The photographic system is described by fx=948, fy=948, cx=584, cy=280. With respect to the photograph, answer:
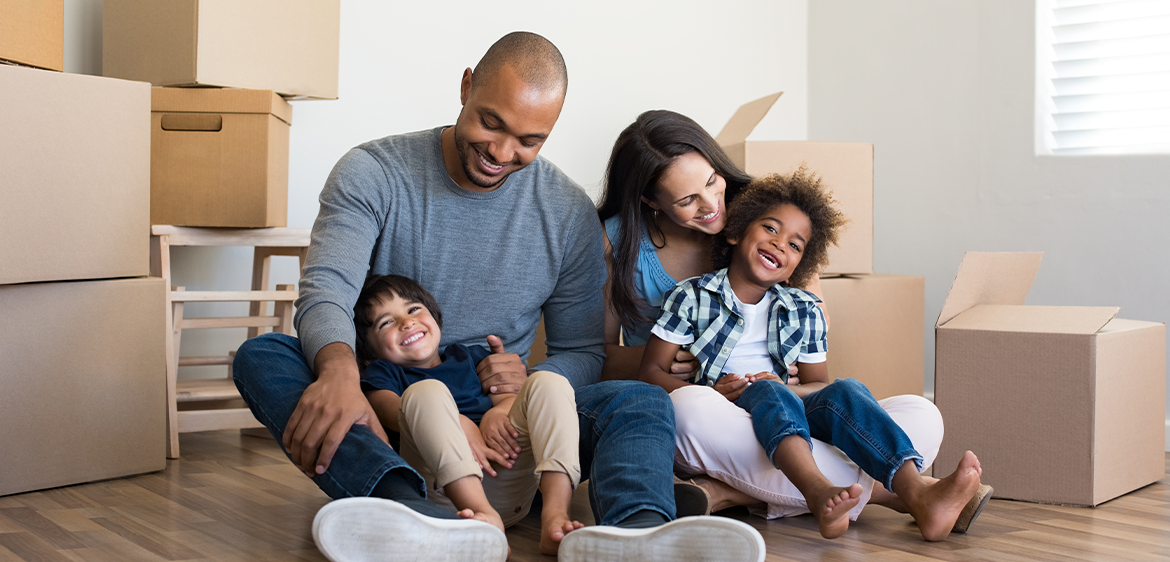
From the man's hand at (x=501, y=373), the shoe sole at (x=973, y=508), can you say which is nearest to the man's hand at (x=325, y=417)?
the man's hand at (x=501, y=373)

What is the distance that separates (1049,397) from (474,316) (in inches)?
37.4

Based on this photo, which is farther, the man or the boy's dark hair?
the boy's dark hair

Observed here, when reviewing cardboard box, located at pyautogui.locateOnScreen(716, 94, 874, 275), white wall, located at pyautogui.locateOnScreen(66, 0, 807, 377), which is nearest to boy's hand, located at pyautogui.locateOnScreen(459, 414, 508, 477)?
cardboard box, located at pyautogui.locateOnScreen(716, 94, 874, 275)

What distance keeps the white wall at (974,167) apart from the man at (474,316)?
53.4 inches

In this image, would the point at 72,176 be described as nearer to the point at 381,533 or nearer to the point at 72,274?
the point at 72,274

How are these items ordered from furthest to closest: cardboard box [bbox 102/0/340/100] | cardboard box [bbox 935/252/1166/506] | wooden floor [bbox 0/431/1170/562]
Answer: cardboard box [bbox 102/0/340/100], cardboard box [bbox 935/252/1166/506], wooden floor [bbox 0/431/1170/562]

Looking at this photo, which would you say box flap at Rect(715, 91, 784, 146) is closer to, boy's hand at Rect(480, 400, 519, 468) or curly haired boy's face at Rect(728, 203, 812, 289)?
curly haired boy's face at Rect(728, 203, 812, 289)

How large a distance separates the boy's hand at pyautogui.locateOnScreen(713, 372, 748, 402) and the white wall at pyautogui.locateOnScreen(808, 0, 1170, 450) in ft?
4.16

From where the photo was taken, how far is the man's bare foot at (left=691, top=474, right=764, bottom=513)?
1397 millimetres

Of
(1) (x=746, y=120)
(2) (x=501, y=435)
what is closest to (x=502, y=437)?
(2) (x=501, y=435)

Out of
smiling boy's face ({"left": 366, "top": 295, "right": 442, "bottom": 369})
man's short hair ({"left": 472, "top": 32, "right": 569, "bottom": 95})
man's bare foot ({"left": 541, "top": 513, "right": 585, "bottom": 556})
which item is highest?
man's short hair ({"left": 472, "top": 32, "right": 569, "bottom": 95})

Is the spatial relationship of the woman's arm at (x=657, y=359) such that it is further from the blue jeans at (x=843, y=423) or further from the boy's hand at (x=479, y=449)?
the boy's hand at (x=479, y=449)

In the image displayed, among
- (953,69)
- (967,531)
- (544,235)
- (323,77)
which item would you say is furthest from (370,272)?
(953,69)

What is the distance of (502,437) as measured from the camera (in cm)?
122
